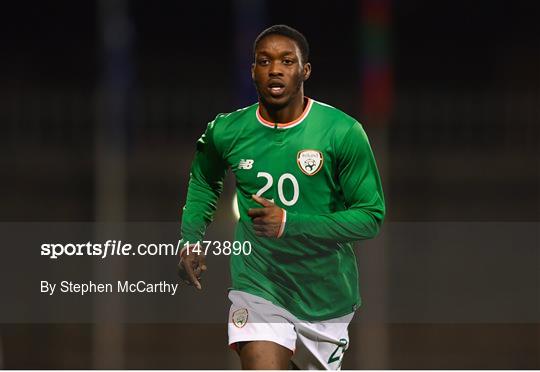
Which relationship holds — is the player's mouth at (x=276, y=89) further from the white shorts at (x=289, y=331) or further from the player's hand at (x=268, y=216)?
the white shorts at (x=289, y=331)

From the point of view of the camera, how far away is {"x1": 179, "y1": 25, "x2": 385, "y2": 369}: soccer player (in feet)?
9.77

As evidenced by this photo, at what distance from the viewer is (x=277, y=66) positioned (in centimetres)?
294

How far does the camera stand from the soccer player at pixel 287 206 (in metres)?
2.98

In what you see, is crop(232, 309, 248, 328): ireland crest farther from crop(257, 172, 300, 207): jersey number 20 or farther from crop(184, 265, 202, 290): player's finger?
crop(257, 172, 300, 207): jersey number 20

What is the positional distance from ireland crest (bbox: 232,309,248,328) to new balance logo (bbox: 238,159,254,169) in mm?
413

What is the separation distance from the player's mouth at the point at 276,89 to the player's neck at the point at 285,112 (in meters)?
0.08

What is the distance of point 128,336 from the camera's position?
11609mm

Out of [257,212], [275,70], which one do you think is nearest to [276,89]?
[275,70]

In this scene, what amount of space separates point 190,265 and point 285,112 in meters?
0.51

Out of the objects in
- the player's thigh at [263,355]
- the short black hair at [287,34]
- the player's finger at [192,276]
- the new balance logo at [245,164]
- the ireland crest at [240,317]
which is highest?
the short black hair at [287,34]

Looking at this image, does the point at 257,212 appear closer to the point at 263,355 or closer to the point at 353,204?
the point at 353,204

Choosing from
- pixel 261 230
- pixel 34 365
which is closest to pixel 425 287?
pixel 34 365

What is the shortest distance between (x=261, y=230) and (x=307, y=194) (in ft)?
0.57

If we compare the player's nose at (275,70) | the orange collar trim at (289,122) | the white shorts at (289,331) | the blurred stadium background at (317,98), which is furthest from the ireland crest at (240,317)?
the blurred stadium background at (317,98)
